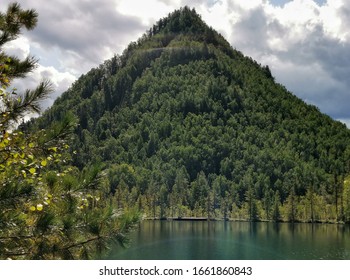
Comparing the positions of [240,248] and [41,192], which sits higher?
[41,192]

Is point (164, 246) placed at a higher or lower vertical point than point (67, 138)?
lower

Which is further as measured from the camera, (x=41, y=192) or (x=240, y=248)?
(x=240, y=248)

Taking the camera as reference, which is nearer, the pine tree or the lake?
the pine tree

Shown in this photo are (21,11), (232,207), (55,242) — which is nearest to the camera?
(55,242)

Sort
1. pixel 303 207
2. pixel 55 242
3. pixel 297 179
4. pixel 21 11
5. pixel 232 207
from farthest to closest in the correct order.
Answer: pixel 297 179
pixel 232 207
pixel 303 207
pixel 21 11
pixel 55 242

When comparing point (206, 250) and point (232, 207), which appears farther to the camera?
point (232, 207)

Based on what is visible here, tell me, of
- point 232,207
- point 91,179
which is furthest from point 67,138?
point 232,207

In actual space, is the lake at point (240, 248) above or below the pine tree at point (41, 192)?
below

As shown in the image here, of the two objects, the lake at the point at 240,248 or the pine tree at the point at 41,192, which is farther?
the lake at the point at 240,248

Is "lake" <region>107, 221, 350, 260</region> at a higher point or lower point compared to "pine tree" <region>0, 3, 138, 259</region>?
lower

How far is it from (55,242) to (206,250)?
65.6m

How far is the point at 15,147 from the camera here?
881cm
